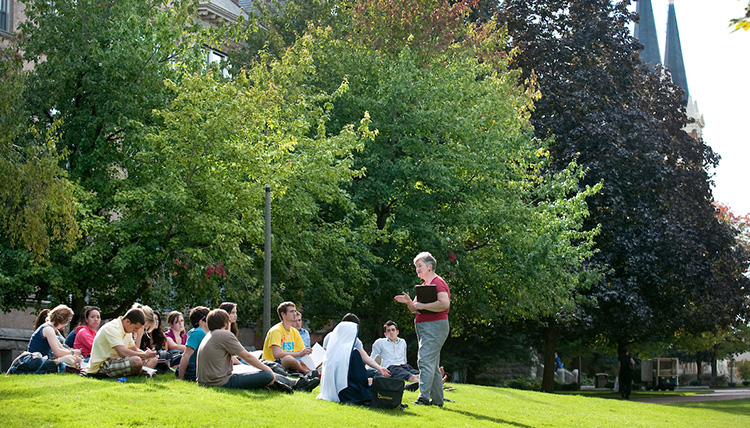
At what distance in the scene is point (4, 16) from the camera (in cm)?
2777

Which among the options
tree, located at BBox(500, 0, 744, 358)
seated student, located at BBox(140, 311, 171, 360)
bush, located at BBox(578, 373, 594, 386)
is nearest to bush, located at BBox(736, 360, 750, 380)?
bush, located at BBox(578, 373, 594, 386)

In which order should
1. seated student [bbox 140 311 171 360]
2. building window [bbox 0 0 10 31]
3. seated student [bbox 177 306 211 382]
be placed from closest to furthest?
seated student [bbox 177 306 211 382] → seated student [bbox 140 311 171 360] → building window [bbox 0 0 10 31]

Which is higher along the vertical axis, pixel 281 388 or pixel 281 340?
pixel 281 340

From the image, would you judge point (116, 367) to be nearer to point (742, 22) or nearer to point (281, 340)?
point (281, 340)

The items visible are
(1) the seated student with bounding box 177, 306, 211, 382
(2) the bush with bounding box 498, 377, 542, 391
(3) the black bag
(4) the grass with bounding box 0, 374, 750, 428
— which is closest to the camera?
(4) the grass with bounding box 0, 374, 750, 428

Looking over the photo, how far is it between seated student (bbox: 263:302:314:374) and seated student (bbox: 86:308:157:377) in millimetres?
2074

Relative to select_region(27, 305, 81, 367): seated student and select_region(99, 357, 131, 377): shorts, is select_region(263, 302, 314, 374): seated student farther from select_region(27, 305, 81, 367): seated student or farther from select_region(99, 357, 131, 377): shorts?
select_region(27, 305, 81, 367): seated student

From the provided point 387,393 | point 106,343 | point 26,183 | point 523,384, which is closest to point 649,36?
point 523,384

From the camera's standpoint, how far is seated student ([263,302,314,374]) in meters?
13.2

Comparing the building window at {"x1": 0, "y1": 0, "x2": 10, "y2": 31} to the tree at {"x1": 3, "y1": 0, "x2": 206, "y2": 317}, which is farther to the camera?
the building window at {"x1": 0, "y1": 0, "x2": 10, "y2": 31}

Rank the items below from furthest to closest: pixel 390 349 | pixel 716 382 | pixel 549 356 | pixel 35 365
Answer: pixel 716 382
pixel 549 356
pixel 390 349
pixel 35 365

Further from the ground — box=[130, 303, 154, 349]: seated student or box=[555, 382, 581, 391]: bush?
box=[555, 382, 581, 391]: bush

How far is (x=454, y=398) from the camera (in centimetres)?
1441

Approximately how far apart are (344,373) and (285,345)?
245 centimetres
